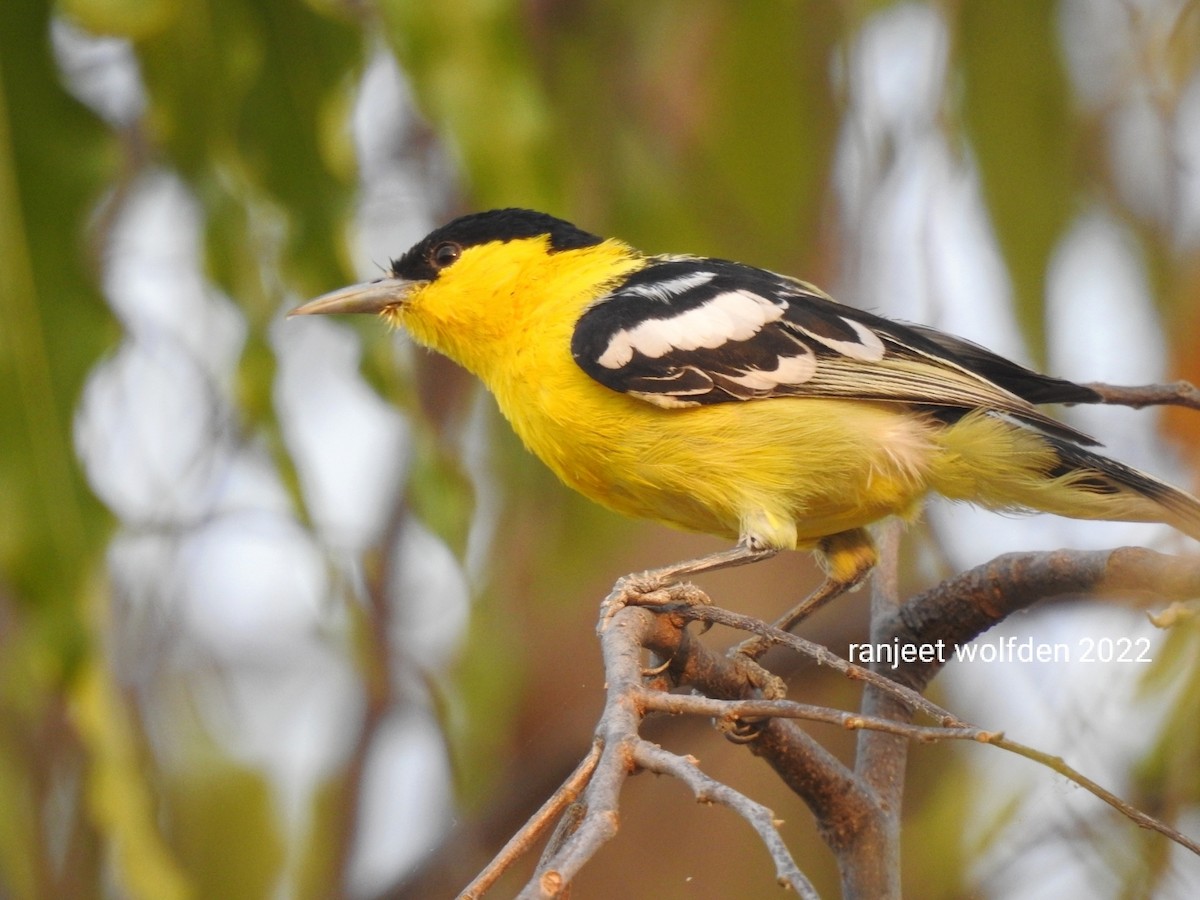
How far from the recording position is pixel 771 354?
296 cm

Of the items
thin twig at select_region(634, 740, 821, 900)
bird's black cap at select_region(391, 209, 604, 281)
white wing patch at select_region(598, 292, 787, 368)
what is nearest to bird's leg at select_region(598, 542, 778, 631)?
white wing patch at select_region(598, 292, 787, 368)

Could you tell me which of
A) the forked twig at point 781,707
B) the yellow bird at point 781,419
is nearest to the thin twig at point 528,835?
the forked twig at point 781,707

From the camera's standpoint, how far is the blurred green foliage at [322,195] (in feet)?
7.70

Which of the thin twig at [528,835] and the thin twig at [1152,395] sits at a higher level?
the thin twig at [1152,395]

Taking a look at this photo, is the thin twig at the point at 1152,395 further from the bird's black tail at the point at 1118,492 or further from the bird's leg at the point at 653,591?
the bird's leg at the point at 653,591

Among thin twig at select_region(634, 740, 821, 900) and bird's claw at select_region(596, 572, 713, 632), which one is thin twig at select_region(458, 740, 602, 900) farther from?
bird's claw at select_region(596, 572, 713, 632)

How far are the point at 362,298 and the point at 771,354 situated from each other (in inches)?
40.2

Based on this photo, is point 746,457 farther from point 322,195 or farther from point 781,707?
point 781,707

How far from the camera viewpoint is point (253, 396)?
2674 millimetres

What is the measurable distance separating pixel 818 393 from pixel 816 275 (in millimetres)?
1874

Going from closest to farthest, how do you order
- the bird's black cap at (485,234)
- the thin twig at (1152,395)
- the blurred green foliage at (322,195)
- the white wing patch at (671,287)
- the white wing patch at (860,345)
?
the blurred green foliage at (322,195) → the thin twig at (1152,395) → the white wing patch at (860,345) → the white wing patch at (671,287) → the bird's black cap at (485,234)

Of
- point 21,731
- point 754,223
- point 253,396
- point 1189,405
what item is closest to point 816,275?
point 754,223

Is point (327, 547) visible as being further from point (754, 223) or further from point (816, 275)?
point (816, 275)

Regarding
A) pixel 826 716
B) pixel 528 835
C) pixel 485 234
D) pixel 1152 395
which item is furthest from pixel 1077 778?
pixel 485 234
